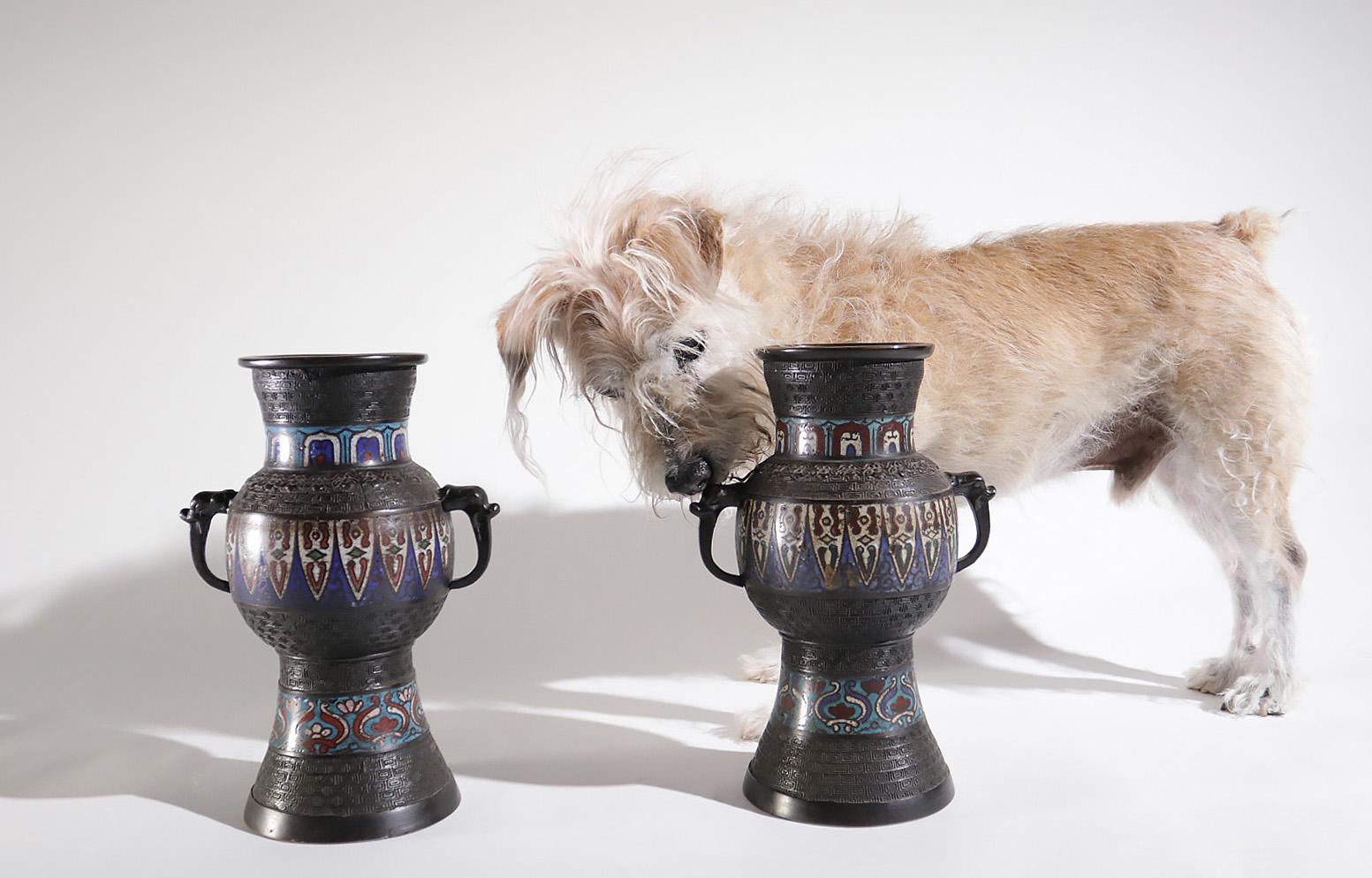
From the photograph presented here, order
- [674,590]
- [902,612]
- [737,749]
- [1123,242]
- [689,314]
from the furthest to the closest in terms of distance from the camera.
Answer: [674,590] → [1123,242] → [737,749] → [689,314] → [902,612]

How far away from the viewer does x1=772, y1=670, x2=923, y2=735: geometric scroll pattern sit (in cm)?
288

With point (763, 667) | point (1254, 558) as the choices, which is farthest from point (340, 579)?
point (1254, 558)

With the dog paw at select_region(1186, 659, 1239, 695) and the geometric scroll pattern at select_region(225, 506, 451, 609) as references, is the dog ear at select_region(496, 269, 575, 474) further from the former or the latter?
the dog paw at select_region(1186, 659, 1239, 695)

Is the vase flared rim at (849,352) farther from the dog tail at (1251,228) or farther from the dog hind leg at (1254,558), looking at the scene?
the dog tail at (1251,228)

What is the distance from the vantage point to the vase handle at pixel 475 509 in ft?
9.61

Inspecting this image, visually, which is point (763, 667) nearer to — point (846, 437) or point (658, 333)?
point (658, 333)

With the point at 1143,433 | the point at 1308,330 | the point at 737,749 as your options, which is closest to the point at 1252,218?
the point at 1308,330

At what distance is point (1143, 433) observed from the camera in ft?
13.5

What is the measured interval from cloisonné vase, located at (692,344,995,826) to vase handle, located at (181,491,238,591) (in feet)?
3.25

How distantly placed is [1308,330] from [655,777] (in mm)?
2278

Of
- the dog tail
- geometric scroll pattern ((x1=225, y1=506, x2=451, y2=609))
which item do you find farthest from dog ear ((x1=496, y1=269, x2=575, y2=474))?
the dog tail

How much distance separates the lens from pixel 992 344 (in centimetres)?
364

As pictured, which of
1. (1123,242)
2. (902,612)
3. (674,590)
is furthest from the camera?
(674,590)

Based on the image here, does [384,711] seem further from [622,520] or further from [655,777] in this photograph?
[622,520]
